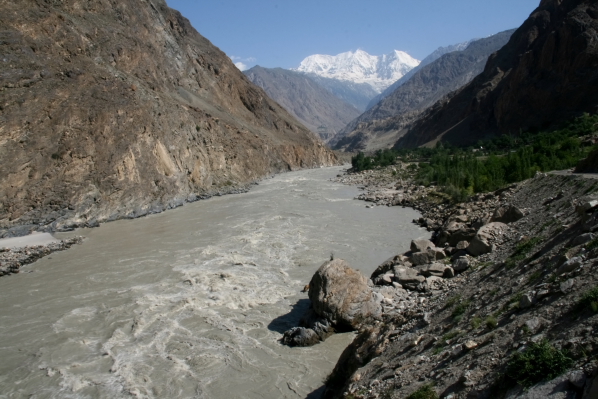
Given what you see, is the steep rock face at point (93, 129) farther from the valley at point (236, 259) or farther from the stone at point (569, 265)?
the stone at point (569, 265)

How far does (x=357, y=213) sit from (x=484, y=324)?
22271 mm

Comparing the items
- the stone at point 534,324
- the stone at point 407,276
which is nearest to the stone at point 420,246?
the stone at point 407,276

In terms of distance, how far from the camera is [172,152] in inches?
1521

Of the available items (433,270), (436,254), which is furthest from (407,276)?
(436,254)

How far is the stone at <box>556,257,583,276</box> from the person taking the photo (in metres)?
6.45

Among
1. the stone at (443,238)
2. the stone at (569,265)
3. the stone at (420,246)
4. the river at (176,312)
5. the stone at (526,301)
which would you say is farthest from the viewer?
the stone at (443,238)

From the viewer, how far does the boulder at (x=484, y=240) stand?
12094mm

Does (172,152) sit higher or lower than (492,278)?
higher

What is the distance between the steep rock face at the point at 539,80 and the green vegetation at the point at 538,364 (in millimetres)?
66506

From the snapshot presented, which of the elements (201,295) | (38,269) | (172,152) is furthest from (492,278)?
(172,152)

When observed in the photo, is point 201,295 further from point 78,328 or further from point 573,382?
point 573,382

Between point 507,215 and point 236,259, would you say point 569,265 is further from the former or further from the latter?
point 236,259

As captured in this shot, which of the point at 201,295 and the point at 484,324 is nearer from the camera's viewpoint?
the point at 484,324

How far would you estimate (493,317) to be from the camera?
6438 millimetres
